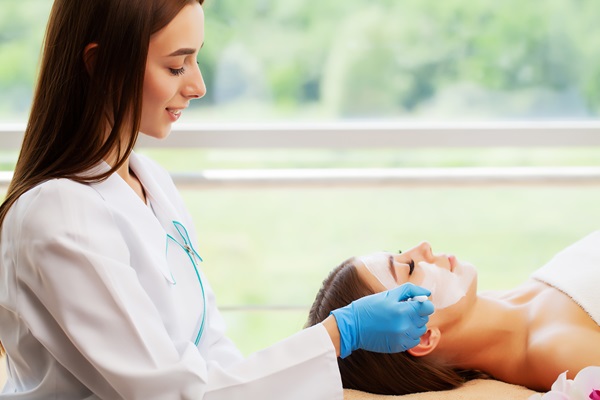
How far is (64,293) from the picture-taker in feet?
4.41

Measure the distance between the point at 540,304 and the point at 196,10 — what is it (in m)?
1.10

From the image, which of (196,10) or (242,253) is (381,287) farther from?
(242,253)

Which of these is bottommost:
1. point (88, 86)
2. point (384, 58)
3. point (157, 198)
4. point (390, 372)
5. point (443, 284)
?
point (390, 372)

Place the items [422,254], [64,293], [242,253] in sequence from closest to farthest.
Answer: [64,293] < [422,254] < [242,253]

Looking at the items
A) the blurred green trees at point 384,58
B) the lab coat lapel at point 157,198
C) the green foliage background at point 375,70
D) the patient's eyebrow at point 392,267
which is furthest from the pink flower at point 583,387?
the blurred green trees at point 384,58

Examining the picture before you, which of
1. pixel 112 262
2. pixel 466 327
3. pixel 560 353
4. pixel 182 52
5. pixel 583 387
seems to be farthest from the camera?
pixel 466 327

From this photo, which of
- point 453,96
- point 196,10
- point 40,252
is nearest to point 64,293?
point 40,252

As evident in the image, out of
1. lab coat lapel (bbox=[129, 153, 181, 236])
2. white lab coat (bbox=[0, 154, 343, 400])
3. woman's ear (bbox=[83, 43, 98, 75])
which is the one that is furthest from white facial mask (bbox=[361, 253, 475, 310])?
woman's ear (bbox=[83, 43, 98, 75])

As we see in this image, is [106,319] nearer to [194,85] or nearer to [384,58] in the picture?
[194,85]

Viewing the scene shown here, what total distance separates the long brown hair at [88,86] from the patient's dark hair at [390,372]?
0.70m

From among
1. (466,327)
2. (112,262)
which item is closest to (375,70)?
(466,327)

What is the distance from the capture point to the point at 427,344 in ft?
5.79

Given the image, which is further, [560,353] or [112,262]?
[560,353]

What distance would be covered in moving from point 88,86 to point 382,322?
750 mm
